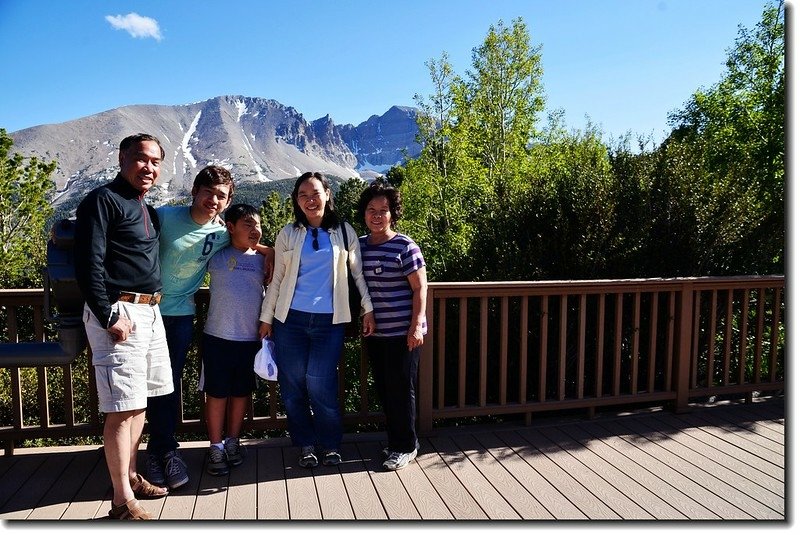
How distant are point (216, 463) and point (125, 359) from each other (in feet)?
2.52

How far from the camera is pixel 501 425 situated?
3.14 m

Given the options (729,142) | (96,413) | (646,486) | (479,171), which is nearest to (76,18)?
(96,413)

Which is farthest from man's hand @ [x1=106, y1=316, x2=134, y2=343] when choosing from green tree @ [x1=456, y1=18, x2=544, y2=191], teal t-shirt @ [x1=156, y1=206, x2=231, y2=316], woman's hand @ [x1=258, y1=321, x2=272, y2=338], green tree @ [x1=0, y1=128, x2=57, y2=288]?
green tree @ [x1=0, y1=128, x2=57, y2=288]

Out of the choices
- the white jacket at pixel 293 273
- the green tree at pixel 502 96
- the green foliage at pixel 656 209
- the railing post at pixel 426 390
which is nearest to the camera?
the white jacket at pixel 293 273

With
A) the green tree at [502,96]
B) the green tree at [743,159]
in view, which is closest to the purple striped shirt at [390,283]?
the green tree at [743,159]

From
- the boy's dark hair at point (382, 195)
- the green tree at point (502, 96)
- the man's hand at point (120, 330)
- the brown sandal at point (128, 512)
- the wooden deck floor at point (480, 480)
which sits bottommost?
the wooden deck floor at point (480, 480)

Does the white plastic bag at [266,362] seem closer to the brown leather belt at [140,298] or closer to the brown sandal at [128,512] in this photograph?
the brown leather belt at [140,298]

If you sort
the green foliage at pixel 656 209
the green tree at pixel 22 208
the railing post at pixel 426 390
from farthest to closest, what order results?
the green tree at pixel 22 208, the green foliage at pixel 656 209, the railing post at pixel 426 390

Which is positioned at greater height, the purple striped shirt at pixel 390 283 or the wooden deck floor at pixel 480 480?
the purple striped shirt at pixel 390 283

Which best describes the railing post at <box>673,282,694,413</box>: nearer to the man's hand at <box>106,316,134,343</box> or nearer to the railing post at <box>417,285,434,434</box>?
the railing post at <box>417,285,434,434</box>

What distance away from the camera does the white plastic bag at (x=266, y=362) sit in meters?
2.44

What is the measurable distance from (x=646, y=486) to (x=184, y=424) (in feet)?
7.39

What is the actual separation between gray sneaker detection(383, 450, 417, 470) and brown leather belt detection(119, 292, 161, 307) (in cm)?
126

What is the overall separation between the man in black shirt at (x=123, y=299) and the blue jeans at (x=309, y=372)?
0.53 meters
